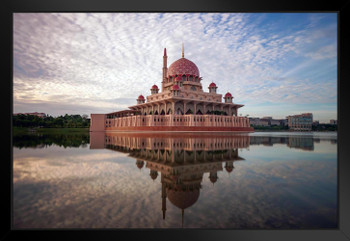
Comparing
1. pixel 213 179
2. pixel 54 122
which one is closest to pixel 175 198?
pixel 213 179

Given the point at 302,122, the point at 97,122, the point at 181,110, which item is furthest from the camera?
the point at 302,122

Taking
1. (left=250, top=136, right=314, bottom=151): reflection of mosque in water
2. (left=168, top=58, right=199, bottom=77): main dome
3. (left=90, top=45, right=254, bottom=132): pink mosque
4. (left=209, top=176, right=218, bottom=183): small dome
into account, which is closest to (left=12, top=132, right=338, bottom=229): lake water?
(left=209, top=176, right=218, bottom=183): small dome

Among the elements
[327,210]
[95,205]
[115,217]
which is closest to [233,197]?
[327,210]

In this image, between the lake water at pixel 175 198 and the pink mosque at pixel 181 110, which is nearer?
the lake water at pixel 175 198

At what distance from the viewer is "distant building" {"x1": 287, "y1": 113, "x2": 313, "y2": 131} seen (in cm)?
4222

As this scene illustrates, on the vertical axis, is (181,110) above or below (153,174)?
above

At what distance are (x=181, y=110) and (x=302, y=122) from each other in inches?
1346

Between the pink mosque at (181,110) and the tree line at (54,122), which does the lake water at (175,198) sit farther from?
the tree line at (54,122)

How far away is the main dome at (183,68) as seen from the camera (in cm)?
3078

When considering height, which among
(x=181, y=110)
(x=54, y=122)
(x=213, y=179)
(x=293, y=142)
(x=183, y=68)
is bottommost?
(x=293, y=142)

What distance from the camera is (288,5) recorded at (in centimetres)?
209

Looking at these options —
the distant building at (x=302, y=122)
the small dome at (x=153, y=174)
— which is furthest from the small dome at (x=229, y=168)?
the distant building at (x=302, y=122)

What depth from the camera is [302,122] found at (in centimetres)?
4334

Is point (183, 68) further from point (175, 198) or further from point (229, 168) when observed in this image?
point (175, 198)
